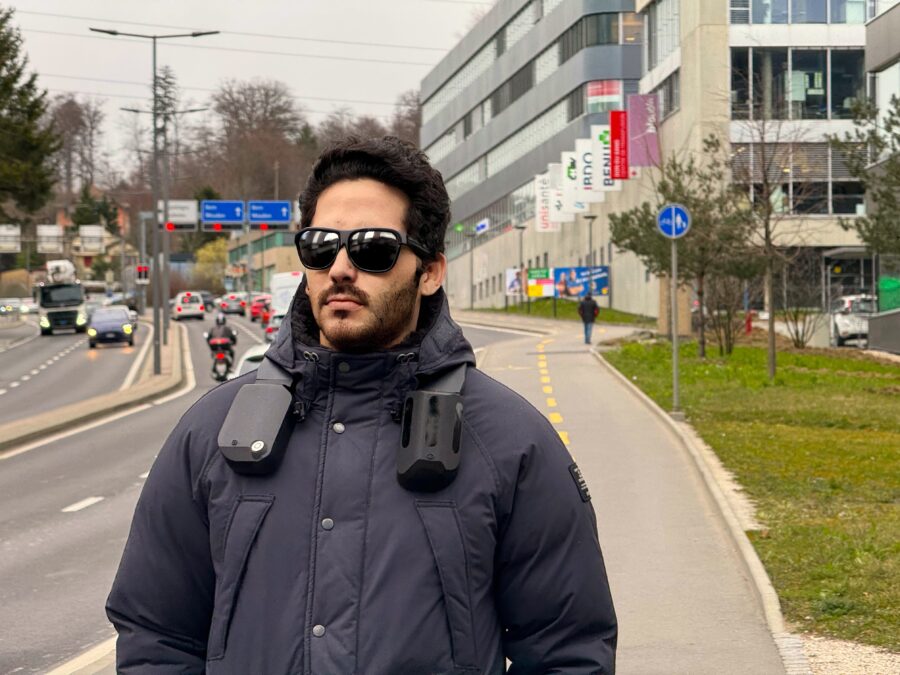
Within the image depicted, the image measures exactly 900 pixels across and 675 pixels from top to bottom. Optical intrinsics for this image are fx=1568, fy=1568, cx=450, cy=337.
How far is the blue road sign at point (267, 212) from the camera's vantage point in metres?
78.6

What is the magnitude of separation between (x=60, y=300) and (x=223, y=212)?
10360 mm

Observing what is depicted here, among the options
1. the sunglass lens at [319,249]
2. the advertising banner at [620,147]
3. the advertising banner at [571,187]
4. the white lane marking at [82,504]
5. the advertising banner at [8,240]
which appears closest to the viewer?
the sunglass lens at [319,249]

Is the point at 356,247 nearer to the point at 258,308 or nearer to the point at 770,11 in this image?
the point at 770,11

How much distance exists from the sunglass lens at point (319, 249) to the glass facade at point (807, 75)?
5464 cm

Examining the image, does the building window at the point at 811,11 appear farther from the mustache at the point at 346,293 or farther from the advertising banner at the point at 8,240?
the mustache at the point at 346,293

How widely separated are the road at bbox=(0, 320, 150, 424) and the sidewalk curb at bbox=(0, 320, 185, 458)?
1.28 meters

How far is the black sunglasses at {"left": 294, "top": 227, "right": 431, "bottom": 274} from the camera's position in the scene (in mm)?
2992

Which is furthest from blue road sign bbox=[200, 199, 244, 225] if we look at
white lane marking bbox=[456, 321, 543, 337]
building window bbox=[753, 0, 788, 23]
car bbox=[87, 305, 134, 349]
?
building window bbox=[753, 0, 788, 23]

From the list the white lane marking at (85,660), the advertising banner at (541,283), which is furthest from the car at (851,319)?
the white lane marking at (85,660)

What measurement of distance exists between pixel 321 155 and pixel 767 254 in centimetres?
2922

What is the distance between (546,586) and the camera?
290 cm

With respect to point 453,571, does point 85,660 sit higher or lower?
lower

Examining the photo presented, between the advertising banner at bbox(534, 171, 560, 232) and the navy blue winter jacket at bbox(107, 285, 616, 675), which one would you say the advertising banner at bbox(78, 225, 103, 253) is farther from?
the navy blue winter jacket at bbox(107, 285, 616, 675)

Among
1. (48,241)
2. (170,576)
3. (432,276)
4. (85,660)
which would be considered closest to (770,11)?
(48,241)
